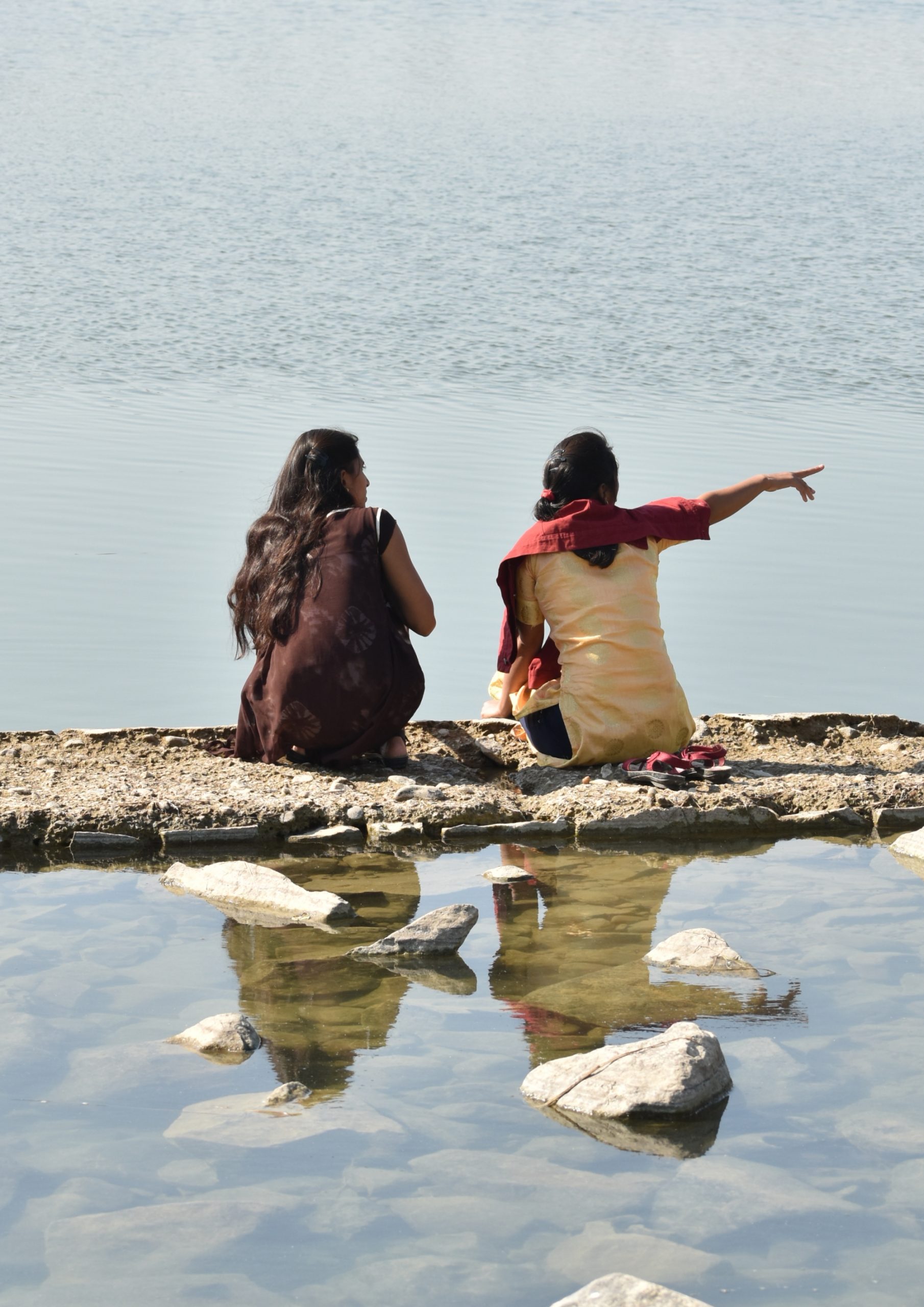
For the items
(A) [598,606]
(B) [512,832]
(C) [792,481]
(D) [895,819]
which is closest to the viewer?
(B) [512,832]

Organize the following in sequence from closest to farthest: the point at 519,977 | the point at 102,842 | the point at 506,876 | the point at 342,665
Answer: the point at 519,977
the point at 506,876
the point at 102,842
the point at 342,665

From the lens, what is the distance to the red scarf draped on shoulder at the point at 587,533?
5184 mm

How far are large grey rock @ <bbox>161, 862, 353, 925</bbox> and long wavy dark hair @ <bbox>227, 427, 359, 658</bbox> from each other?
3.42 feet

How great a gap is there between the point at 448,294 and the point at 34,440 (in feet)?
18.8

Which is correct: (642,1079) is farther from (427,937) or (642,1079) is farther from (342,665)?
(342,665)

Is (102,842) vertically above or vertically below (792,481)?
below

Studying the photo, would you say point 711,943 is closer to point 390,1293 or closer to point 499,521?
point 390,1293

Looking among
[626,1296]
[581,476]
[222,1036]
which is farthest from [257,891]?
[626,1296]

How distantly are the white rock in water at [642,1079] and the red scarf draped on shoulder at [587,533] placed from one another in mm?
2217

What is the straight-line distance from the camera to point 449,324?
48.5 ft

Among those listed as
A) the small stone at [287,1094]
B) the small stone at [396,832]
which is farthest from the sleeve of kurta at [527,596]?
the small stone at [287,1094]

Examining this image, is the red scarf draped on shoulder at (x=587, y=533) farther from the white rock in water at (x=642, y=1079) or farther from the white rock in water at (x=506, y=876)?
the white rock in water at (x=642, y=1079)

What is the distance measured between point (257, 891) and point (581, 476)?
6.01 ft

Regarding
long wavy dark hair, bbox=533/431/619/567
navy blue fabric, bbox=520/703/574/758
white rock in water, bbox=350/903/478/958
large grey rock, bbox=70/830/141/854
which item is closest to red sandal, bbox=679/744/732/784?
navy blue fabric, bbox=520/703/574/758
